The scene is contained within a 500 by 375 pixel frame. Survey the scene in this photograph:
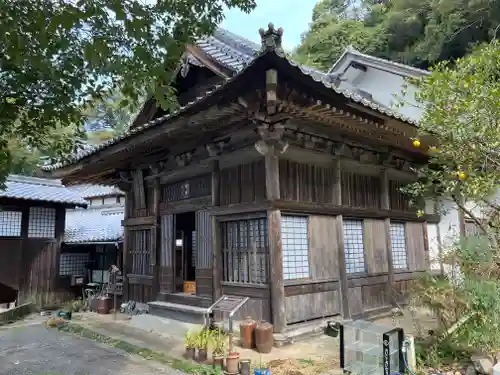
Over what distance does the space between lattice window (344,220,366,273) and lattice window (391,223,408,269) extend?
142cm

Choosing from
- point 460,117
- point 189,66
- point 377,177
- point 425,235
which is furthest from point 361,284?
point 189,66

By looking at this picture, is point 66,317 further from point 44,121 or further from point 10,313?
point 44,121

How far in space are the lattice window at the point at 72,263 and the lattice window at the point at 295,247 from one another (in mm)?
11139

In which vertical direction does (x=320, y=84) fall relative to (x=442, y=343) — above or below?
above

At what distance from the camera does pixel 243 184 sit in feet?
26.7

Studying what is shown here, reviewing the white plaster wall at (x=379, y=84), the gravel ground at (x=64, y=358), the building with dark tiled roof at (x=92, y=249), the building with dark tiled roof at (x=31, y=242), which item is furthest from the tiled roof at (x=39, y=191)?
the white plaster wall at (x=379, y=84)

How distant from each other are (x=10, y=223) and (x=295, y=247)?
11.1 metres

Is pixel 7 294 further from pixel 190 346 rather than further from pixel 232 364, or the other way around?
pixel 232 364

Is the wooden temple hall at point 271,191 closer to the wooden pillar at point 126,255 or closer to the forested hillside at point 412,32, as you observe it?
the wooden pillar at point 126,255

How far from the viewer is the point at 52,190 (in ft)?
52.9

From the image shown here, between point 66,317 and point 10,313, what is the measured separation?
2316 millimetres

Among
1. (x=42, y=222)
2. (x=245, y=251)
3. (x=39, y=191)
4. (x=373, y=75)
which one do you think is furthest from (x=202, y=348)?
(x=373, y=75)

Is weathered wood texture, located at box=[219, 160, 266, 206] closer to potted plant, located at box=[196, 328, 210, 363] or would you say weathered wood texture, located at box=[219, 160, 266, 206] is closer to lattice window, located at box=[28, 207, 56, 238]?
potted plant, located at box=[196, 328, 210, 363]

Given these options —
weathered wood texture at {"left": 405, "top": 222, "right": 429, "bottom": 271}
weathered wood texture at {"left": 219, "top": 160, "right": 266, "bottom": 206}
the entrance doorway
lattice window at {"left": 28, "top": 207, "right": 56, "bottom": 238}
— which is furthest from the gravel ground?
weathered wood texture at {"left": 405, "top": 222, "right": 429, "bottom": 271}
